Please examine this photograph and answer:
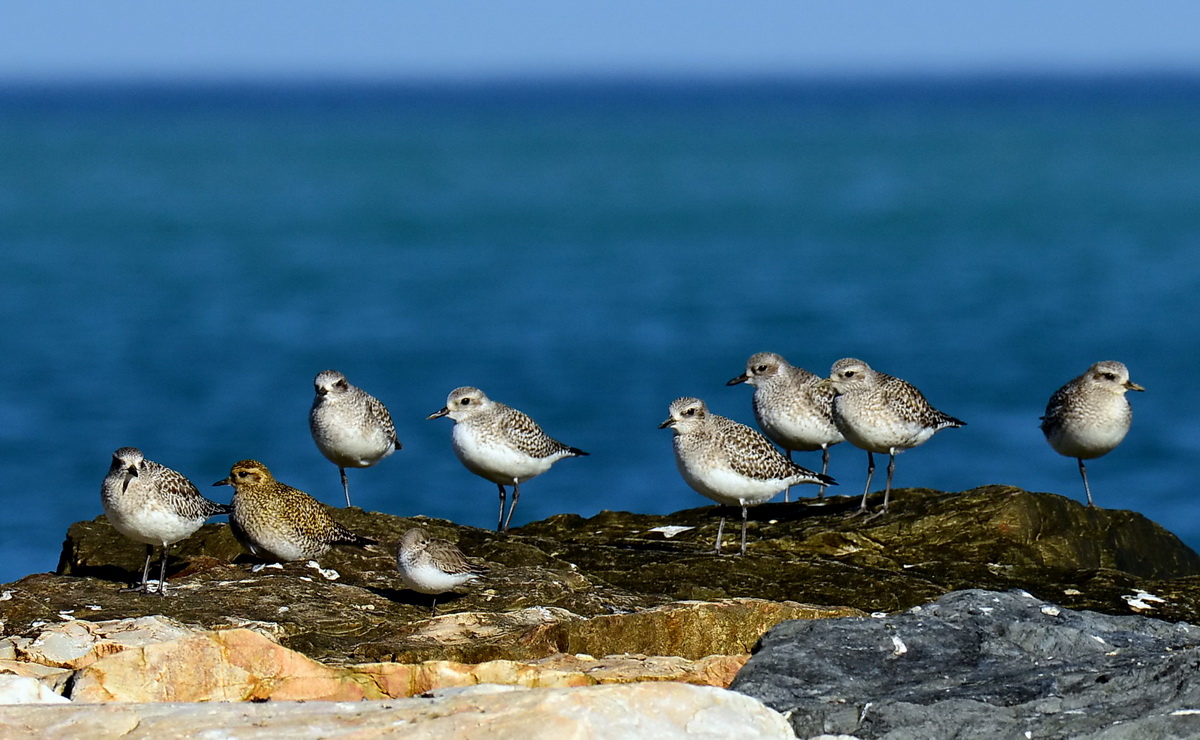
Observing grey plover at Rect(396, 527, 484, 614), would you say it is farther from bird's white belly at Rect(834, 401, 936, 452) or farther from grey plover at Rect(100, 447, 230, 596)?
bird's white belly at Rect(834, 401, 936, 452)

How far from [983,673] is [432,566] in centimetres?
410

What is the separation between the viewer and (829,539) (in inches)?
571

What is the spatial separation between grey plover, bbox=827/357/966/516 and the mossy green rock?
0.71 meters

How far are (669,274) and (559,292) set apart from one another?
7754mm

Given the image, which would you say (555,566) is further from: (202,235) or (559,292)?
(202,235)

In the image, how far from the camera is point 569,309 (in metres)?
74.1

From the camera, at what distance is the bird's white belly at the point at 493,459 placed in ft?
57.2

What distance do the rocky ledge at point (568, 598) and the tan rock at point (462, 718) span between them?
0.12m

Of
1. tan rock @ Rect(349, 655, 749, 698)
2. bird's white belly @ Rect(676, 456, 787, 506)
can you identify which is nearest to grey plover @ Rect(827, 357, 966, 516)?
bird's white belly @ Rect(676, 456, 787, 506)

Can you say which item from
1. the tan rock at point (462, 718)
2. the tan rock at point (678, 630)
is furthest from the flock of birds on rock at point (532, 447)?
the tan rock at point (462, 718)

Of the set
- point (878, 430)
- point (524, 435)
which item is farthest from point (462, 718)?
point (524, 435)

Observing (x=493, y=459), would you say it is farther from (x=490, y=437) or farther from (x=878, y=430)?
(x=878, y=430)

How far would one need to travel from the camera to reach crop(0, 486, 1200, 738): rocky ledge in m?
9.47

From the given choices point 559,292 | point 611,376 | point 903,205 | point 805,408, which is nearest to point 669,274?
point 559,292
